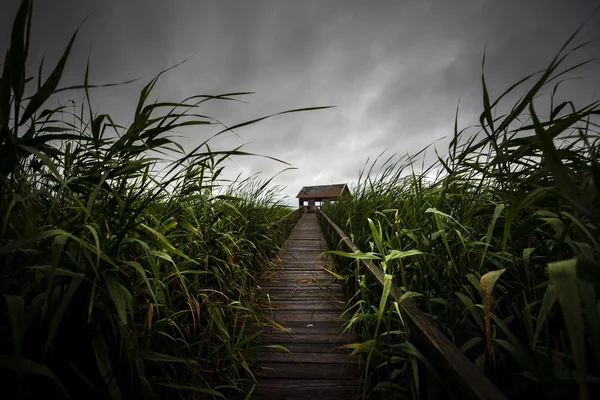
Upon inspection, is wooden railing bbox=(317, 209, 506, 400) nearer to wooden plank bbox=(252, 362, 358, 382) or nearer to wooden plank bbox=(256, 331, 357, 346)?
wooden plank bbox=(252, 362, 358, 382)

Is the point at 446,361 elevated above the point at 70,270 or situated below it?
below

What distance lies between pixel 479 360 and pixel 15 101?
152 centimetres

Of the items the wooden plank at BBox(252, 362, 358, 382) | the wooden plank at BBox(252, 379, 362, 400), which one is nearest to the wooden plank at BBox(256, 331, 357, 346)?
the wooden plank at BBox(252, 362, 358, 382)

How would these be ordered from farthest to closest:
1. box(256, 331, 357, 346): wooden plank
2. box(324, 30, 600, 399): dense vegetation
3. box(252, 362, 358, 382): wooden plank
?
box(256, 331, 357, 346): wooden plank, box(252, 362, 358, 382): wooden plank, box(324, 30, 600, 399): dense vegetation

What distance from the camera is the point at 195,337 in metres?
1.24

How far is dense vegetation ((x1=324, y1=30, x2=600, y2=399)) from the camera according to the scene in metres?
0.47

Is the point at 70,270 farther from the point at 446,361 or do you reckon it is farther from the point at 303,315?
the point at 303,315

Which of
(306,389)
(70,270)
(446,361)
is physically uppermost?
(70,270)

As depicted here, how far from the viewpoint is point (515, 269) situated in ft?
2.81

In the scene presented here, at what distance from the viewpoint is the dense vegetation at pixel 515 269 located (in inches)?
18.3

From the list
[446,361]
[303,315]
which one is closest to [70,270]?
[446,361]

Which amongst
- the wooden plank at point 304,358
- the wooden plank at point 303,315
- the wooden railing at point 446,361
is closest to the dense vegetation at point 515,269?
the wooden railing at point 446,361

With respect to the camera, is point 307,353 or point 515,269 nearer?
point 515,269

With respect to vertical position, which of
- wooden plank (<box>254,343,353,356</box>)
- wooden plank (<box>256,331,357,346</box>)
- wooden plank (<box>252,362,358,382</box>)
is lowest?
wooden plank (<box>252,362,358,382</box>)
